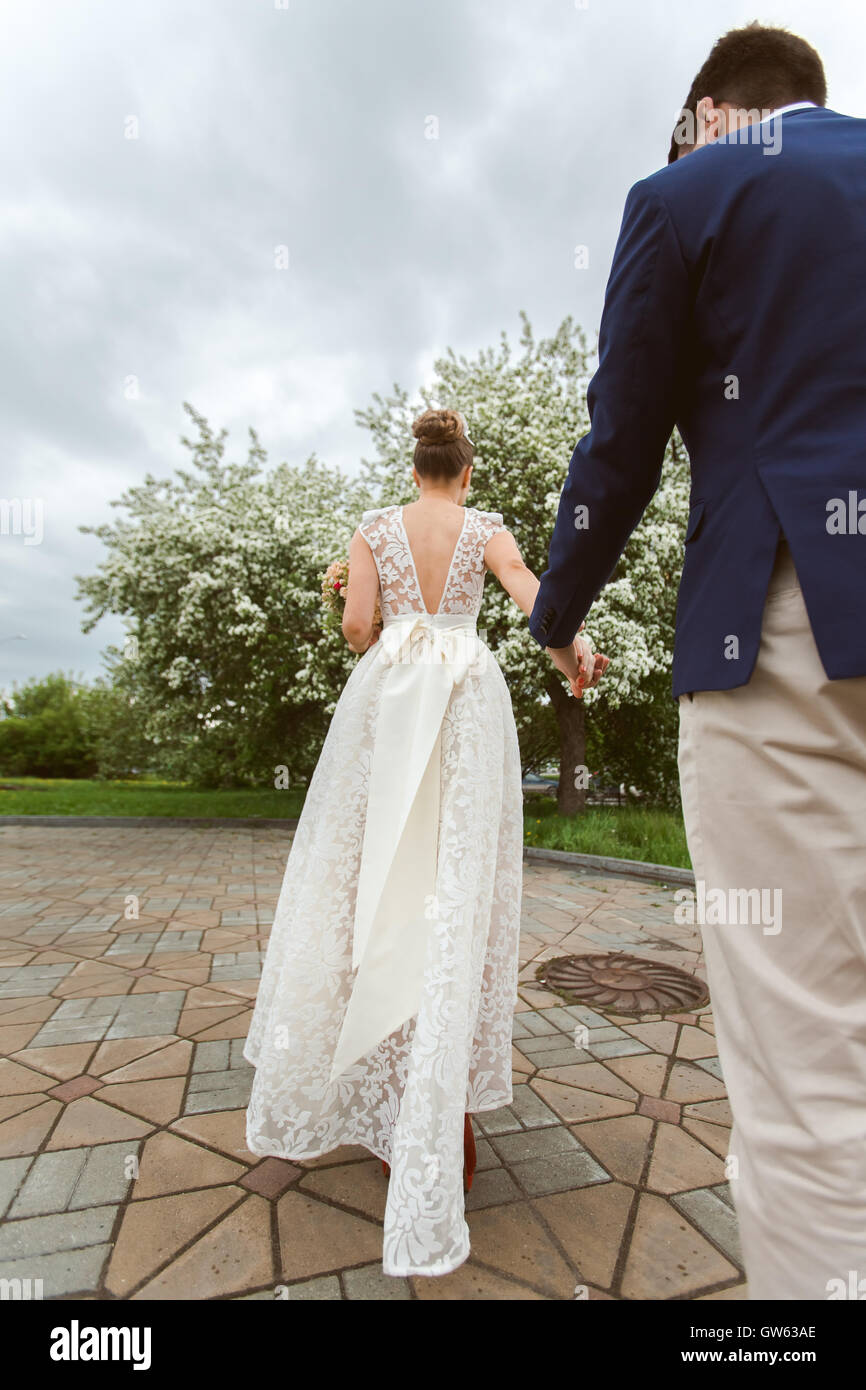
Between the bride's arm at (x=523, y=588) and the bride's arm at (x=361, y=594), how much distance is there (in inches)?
15.0

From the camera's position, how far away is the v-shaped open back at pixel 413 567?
95.4 inches

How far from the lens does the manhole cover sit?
371 centimetres

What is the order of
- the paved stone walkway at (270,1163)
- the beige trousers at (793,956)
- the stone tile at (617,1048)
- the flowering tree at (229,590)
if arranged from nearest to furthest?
the beige trousers at (793,956)
the paved stone walkway at (270,1163)
the stone tile at (617,1048)
the flowering tree at (229,590)

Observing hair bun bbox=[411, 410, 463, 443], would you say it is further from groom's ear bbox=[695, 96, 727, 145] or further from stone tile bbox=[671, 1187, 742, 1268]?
stone tile bbox=[671, 1187, 742, 1268]

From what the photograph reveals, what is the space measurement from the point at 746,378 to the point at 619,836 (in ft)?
28.7

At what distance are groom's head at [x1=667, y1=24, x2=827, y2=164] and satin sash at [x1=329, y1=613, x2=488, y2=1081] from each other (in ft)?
4.58

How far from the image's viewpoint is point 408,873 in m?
2.18

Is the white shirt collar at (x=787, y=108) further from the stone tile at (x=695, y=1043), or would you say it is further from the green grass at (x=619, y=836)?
the green grass at (x=619, y=836)

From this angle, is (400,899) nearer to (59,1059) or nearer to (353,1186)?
(353,1186)

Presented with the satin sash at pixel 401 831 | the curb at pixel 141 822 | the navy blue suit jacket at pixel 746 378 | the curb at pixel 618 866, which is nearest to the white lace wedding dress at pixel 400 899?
the satin sash at pixel 401 831

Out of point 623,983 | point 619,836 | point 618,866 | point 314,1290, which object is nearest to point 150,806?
point 619,836

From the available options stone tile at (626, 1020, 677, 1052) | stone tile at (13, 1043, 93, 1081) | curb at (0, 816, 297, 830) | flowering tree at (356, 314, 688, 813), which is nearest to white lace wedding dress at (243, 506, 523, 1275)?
stone tile at (13, 1043, 93, 1081)
